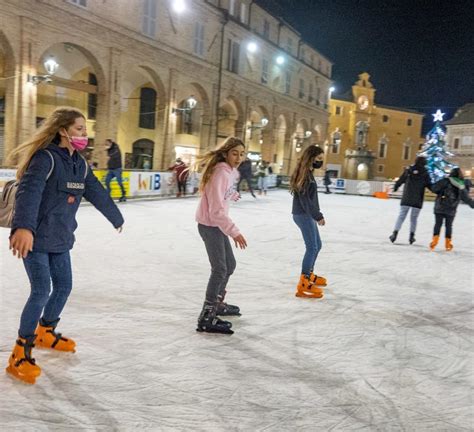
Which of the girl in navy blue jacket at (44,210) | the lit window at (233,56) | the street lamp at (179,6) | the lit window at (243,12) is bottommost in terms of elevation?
the girl in navy blue jacket at (44,210)

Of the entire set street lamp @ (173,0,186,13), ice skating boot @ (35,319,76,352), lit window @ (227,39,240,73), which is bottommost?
ice skating boot @ (35,319,76,352)

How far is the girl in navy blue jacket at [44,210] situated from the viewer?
2.92 metres

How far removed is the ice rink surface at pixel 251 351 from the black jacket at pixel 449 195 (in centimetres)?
183

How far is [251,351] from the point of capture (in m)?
3.76

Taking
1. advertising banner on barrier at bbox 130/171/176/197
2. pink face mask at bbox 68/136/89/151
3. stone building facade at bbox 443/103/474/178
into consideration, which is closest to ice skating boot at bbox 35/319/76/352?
pink face mask at bbox 68/136/89/151

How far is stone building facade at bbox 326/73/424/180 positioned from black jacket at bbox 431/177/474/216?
43988mm

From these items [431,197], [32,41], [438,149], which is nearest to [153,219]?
[32,41]

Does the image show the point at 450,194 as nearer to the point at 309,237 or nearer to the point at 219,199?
the point at 309,237

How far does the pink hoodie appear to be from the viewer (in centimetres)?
385

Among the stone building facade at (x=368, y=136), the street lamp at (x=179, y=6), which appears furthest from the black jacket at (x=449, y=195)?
the stone building facade at (x=368, y=136)

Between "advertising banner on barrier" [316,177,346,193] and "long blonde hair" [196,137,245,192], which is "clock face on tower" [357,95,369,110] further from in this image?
"long blonde hair" [196,137,245,192]

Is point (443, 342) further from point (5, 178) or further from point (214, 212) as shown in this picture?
point (5, 178)

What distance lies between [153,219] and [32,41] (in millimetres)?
10171

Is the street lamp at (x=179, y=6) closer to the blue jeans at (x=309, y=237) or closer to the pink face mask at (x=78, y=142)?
the blue jeans at (x=309, y=237)
